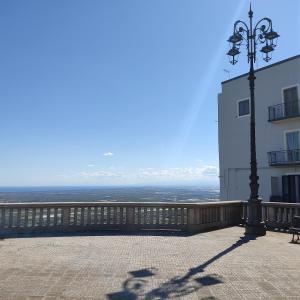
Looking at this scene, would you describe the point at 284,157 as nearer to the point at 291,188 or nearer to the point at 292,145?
the point at 292,145

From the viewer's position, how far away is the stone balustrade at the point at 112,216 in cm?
1138

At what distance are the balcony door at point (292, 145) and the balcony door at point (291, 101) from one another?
1508mm

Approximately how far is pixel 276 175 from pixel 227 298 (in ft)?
87.3

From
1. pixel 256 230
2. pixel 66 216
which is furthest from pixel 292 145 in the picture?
pixel 66 216

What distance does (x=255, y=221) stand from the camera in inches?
449

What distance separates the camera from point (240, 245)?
9531mm

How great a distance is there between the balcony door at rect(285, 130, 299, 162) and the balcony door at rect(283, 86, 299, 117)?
1.51 metres

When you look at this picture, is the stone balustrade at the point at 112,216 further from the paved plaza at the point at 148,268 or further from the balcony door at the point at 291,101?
the balcony door at the point at 291,101

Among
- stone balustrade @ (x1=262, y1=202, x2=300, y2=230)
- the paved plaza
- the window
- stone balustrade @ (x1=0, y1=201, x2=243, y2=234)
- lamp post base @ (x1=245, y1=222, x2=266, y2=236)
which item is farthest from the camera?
the window

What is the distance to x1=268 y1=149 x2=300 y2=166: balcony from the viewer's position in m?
28.7

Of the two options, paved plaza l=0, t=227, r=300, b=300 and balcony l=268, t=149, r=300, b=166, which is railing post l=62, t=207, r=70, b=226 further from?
balcony l=268, t=149, r=300, b=166

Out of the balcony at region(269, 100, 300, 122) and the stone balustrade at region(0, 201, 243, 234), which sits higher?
the balcony at region(269, 100, 300, 122)

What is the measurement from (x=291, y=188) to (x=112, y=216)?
827 inches

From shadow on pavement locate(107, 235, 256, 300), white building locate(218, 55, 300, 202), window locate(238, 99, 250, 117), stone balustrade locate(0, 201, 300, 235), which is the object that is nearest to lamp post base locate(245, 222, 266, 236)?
stone balustrade locate(0, 201, 300, 235)
